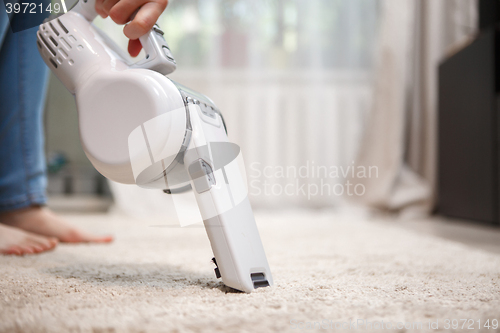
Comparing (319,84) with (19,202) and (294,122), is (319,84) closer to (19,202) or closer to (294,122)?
(294,122)

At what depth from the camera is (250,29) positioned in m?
1.99

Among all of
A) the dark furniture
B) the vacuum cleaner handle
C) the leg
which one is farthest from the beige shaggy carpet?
the dark furniture

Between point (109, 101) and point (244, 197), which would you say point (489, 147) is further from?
point (109, 101)

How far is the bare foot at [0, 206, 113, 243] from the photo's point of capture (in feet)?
2.92

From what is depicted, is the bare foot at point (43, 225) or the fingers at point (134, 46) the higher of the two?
the fingers at point (134, 46)

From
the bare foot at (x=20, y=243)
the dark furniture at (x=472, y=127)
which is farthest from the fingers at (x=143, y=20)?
the dark furniture at (x=472, y=127)

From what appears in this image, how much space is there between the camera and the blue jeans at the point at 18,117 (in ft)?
2.86

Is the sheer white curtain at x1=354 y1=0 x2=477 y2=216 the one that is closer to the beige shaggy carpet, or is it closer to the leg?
the beige shaggy carpet

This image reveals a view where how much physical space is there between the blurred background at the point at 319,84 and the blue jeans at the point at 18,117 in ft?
3.50

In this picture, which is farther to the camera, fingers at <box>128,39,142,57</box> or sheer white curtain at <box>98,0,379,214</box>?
sheer white curtain at <box>98,0,379,214</box>

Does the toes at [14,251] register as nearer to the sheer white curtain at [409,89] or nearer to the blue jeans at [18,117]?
the blue jeans at [18,117]

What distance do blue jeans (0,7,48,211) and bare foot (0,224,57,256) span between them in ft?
0.41

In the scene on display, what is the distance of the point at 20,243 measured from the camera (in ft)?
2.49

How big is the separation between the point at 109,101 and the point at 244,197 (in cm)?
23
